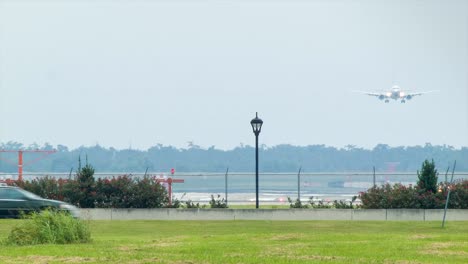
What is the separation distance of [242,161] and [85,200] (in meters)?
135

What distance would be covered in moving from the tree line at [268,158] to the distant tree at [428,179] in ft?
396

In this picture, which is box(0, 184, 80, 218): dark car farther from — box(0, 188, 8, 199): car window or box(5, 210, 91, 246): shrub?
box(5, 210, 91, 246): shrub

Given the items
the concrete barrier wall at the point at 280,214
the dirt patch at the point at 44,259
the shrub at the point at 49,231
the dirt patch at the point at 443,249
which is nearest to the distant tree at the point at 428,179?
the concrete barrier wall at the point at 280,214

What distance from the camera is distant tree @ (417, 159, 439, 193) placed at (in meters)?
38.9

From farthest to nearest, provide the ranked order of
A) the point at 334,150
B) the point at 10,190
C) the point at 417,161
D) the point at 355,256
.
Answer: the point at 334,150
the point at 417,161
the point at 10,190
the point at 355,256

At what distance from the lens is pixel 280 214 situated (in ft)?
119

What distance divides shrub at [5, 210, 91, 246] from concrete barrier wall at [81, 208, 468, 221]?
Answer: 13198mm

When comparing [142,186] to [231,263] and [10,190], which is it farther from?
[231,263]

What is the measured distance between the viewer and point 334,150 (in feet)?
591

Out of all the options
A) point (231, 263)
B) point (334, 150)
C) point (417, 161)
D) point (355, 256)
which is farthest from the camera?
point (334, 150)

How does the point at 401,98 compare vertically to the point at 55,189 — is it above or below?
above

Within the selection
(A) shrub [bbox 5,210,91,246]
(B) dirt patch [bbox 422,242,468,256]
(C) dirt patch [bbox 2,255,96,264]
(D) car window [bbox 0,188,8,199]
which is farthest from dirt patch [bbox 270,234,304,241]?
(D) car window [bbox 0,188,8,199]

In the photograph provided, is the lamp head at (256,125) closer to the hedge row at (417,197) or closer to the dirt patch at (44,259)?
the hedge row at (417,197)

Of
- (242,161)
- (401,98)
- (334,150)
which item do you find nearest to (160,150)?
(242,161)
